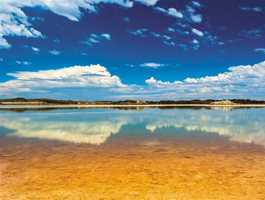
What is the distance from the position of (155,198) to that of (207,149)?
8884mm

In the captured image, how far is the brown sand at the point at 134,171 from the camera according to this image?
9000mm

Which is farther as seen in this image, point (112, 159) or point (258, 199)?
point (112, 159)

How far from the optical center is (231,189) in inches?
368

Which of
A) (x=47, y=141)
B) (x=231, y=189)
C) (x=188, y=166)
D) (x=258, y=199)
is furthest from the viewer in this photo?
(x=47, y=141)

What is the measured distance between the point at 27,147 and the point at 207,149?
8.97 m

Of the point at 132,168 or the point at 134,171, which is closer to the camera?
Answer: the point at 134,171

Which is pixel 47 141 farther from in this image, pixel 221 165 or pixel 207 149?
pixel 221 165

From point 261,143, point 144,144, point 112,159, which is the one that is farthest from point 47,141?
point 261,143

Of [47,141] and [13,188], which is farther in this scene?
[47,141]

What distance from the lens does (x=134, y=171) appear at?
11.7 metres

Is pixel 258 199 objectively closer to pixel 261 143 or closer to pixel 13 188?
pixel 13 188

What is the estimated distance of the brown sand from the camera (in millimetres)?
9000

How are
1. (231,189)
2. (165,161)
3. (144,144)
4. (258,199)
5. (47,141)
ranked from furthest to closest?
(47,141), (144,144), (165,161), (231,189), (258,199)

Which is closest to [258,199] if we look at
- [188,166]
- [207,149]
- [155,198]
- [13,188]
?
[155,198]
